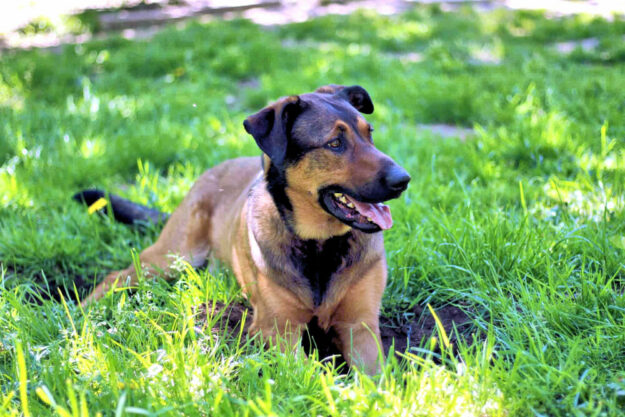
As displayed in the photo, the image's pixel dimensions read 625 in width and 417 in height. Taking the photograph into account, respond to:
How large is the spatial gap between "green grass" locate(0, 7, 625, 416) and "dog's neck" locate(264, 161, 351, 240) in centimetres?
58

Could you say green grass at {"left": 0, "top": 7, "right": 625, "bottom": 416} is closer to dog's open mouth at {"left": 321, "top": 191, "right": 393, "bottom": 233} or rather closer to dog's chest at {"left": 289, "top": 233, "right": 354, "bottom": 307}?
dog's chest at {"left": 289, "top": 233, "right": 354, "bottom": 307}

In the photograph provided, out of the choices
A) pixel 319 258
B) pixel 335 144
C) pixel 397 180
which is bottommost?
pixel 319 258

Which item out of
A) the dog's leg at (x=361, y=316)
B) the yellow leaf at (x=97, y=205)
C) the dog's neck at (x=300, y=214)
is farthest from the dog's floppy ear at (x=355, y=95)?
the yellow leaf at (x=97, y=205)

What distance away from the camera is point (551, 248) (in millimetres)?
3541

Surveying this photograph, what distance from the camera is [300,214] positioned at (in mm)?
3223

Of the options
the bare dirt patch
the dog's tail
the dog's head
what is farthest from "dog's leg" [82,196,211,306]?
the dog's head

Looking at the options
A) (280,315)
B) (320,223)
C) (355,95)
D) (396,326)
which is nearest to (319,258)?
(320,223)

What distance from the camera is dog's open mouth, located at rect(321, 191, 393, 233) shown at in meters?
3.01

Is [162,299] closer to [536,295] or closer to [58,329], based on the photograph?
[58,329]

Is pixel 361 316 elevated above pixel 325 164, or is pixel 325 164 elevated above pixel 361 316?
pixel 325 164

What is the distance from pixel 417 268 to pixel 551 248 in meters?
0.74

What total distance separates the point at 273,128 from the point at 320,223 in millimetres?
530

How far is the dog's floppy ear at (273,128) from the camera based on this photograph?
10.1 ft

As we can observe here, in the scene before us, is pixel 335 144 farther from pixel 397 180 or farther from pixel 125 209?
pixel 125 209
